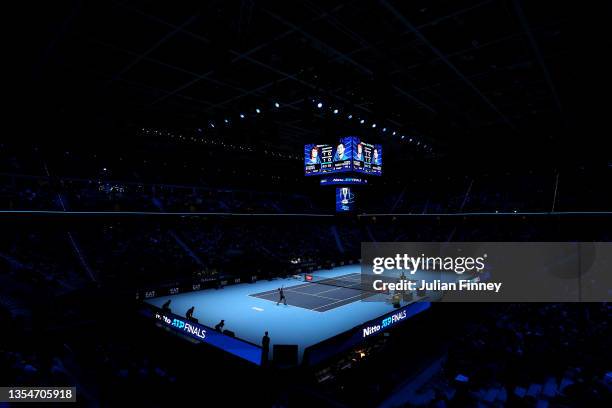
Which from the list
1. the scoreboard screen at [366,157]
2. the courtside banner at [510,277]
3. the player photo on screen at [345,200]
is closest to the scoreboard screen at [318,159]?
the scoreboard screen at [366,157]

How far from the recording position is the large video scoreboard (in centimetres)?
1377

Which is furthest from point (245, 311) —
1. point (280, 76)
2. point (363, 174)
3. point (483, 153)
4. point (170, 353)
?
point (483, 153)

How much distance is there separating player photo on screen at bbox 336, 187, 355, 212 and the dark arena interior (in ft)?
0.27

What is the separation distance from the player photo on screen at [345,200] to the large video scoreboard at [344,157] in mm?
3948

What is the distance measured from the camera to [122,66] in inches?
346

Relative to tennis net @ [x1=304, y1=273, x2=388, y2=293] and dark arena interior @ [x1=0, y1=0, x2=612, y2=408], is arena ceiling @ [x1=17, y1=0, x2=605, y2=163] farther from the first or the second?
tennis net @ [x1=304, y1=273, x2=388, y2=293]

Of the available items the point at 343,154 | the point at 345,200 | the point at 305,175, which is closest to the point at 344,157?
the point at 343,154

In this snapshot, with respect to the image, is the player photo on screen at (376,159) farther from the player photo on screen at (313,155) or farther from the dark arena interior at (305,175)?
the player photo on screen at (313,155)

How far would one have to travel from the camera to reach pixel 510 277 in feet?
71.0

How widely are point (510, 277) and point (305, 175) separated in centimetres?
1623

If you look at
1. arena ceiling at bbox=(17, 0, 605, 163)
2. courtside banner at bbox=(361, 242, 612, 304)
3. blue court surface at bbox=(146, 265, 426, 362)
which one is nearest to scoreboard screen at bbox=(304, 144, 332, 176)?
arena ceiling at bbox=(17, 0, 605, 163)

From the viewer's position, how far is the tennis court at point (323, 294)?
56.7ft

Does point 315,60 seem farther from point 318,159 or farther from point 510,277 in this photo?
point 510,277

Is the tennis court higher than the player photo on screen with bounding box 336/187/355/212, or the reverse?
the player photo on screen with bounding box 336/187/355/212
